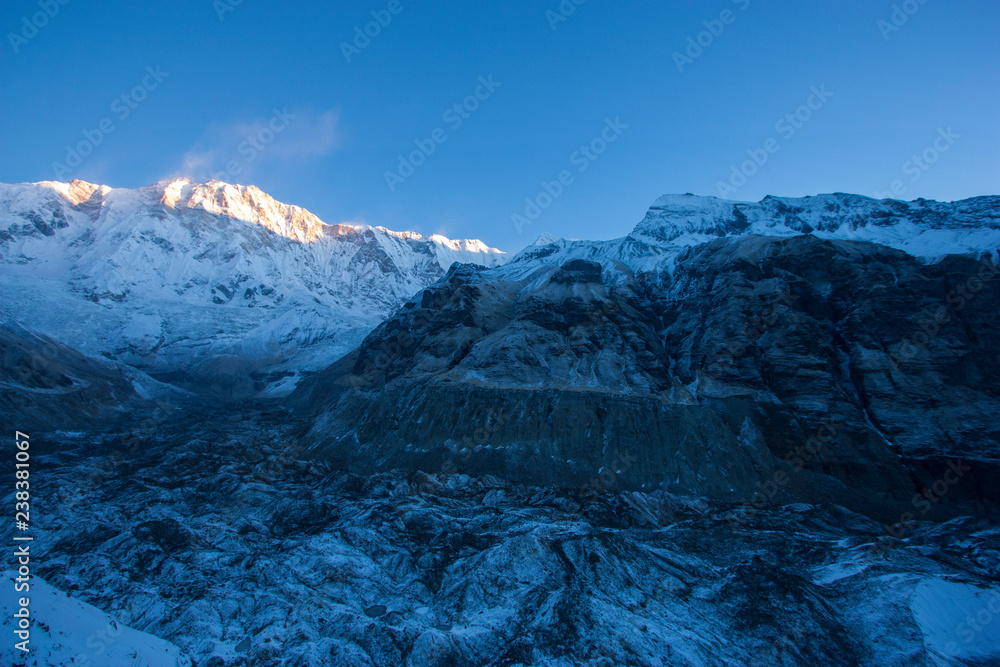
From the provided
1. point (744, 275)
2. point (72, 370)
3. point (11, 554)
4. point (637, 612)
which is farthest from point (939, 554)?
point (72, 370)

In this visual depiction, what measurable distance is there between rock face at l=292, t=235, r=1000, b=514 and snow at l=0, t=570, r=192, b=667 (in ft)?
103

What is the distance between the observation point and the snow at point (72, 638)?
18734 millimetres

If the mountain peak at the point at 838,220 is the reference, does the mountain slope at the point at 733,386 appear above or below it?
below

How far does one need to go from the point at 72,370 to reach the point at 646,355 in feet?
370

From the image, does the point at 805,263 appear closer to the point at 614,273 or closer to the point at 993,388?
the point at 993,388

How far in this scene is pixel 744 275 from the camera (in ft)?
222

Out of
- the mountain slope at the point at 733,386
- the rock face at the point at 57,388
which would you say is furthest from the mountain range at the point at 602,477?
the rock face at the point at 57,388

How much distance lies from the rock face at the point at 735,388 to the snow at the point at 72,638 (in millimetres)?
31534

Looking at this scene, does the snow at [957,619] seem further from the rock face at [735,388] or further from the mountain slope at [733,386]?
the rock face at [735,388]

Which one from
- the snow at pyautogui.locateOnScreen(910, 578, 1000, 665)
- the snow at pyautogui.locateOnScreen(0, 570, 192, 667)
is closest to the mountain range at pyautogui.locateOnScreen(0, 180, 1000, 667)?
the snow at pyautogui.locateOnScreen(910, 578, 1000, 665)

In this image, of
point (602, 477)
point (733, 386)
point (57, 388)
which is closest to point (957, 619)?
point (602, 477)

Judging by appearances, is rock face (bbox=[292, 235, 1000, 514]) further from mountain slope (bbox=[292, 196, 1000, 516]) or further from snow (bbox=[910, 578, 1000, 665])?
snow (bbox=[910, 578, 1000, 665])

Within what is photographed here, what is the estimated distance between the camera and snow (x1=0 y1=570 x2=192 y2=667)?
1873 cm

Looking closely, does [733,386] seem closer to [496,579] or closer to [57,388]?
[496,579]
